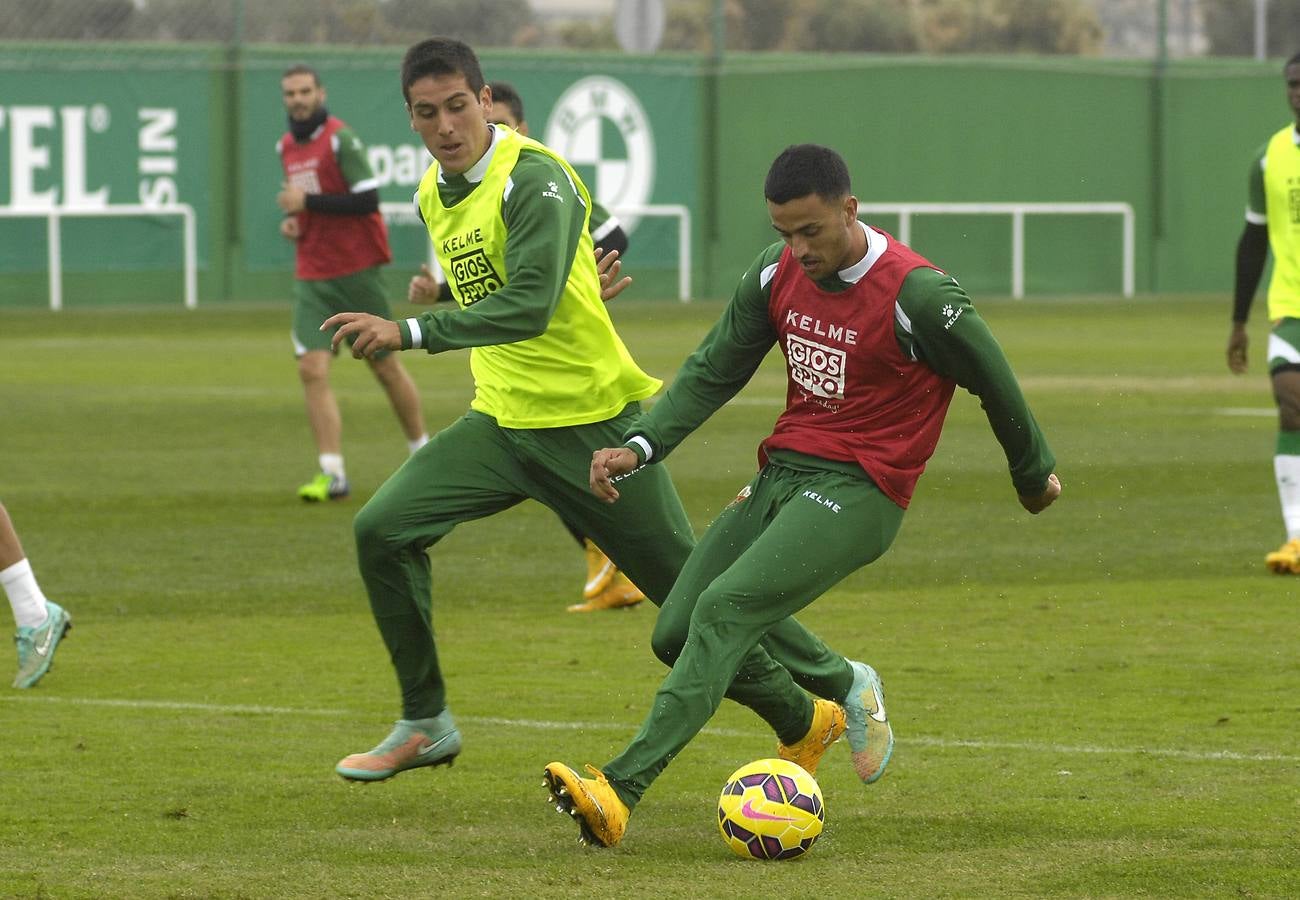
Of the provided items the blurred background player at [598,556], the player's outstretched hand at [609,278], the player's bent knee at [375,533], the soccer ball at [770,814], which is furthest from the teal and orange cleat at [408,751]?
the blurred background player at [598,556]

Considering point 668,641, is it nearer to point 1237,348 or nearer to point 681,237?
point 1237,348

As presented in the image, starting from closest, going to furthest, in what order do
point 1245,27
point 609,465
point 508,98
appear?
1. point 609,465
2. point 508,98
3. point 1245,27

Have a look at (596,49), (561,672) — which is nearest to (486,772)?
(561,672)

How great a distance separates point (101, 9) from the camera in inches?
1277

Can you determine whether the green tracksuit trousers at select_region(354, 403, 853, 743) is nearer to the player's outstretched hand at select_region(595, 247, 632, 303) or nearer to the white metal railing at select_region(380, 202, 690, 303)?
the player's outstretched hand at select_region(595, 247, 632, 303)

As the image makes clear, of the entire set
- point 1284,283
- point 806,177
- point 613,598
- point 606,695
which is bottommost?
point 613,598

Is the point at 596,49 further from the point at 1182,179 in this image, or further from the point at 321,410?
the point at 321,410

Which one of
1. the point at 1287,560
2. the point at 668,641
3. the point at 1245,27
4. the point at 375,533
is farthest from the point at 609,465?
the point at 1245,27

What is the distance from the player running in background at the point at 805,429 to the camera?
6.19 metres

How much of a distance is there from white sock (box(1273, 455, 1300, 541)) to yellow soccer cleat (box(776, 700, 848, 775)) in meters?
5.04

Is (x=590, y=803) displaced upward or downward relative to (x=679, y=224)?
upward

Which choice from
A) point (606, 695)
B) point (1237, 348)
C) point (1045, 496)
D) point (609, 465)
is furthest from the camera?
point (1237, 348)

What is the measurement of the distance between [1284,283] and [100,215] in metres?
22.8

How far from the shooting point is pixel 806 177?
6238 millimetres
